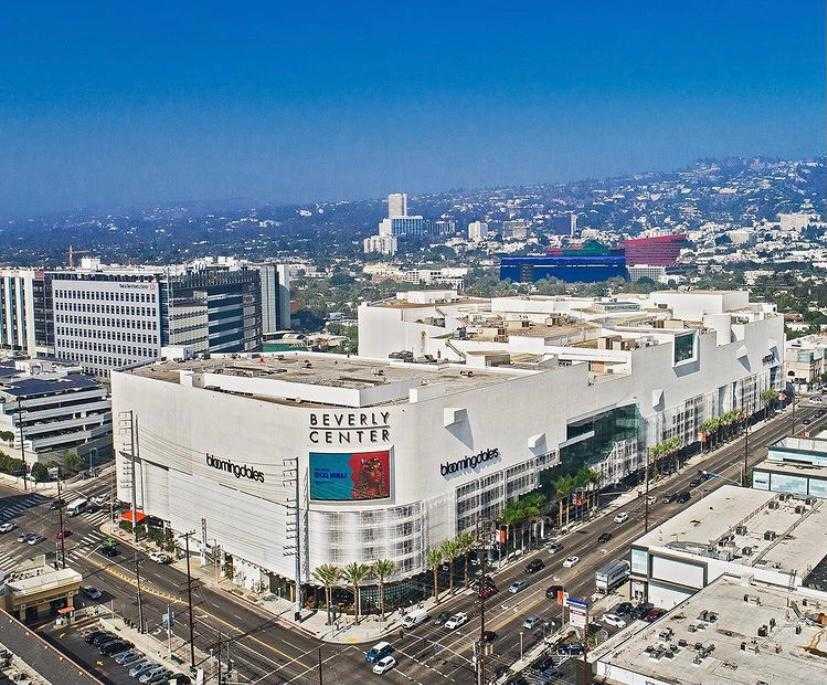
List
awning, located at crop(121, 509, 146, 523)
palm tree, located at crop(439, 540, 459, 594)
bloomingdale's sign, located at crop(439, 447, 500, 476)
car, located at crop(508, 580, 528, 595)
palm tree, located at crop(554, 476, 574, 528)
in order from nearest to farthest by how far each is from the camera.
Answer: palm tree, located at crop(439, 540, 459, 594) < car, located at crop(508, 580, 528, 595) < bloomingdale's sign, located at crop(439, 447, 500, 476) < palm tree, located at crop(554, 476, 574, 528) < awning, located at crop(121, 509, 146, 523)

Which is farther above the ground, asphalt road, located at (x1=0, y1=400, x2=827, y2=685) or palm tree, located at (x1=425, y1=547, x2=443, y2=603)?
palm tree, located at (x1=425, y1=547, x2=443, y2=603)

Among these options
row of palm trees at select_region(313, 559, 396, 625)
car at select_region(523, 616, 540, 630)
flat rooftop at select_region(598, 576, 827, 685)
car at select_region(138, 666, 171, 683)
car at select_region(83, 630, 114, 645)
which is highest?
flat rooftop at select_region(598, 576, 827, 685)

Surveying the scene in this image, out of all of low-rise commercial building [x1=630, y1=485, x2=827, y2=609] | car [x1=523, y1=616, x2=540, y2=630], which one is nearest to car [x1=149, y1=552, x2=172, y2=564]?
car [x1=523, y1=616, x2=540, y2=630]

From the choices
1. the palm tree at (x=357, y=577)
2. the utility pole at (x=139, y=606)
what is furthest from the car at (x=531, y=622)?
the utility pole at (x=139, y=606)

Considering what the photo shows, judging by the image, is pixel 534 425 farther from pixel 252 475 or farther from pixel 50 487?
pixel 50 487

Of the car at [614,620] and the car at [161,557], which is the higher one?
the car at [614,620]

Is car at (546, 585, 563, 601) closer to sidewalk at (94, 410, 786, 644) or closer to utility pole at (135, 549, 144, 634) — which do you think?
sidewalk at (94, 410, 786, 644)

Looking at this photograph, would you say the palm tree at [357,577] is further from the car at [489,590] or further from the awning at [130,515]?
the awning at [130,515]

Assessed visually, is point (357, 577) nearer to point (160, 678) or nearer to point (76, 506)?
point (160, 678)
